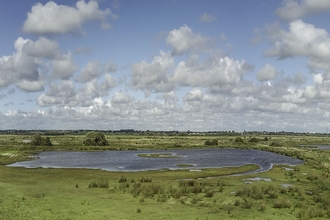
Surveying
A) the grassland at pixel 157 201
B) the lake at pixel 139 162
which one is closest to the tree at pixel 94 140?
the lake at pixel 139 162

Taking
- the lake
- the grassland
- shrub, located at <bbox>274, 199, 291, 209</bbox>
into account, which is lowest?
the lake

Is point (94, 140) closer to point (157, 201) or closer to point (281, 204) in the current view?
point (157, 201)

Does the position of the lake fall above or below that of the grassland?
below

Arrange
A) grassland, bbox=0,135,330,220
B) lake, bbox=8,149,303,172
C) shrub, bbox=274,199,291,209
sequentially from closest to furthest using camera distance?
grassland, bbox=0,135,330,220 → shrub, bbox=274,199,291,209 → lake, bbox=8,149,303,172

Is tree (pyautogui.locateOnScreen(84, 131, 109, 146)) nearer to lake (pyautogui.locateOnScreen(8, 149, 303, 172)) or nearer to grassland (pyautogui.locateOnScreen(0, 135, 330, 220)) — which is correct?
lake (pyautogui.locateOnScreen(8, 149, 303, 172))

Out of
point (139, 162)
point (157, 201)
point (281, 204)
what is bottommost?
point (139, 162)

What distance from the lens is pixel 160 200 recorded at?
35.6m

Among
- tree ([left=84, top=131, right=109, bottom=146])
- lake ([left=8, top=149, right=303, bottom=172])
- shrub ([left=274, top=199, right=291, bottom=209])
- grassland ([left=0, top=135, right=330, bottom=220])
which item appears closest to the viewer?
grassland ([left=0, top=135, right=330, bottom=220])

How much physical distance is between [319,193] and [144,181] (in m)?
25.0

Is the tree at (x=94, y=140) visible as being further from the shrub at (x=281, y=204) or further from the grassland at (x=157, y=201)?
the shrub at (x=281, y=204)

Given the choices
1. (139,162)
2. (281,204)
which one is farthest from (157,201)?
(139,162)

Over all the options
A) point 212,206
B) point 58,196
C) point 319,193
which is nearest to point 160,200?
point 212,206

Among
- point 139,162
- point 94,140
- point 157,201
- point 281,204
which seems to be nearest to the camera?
point 281,204

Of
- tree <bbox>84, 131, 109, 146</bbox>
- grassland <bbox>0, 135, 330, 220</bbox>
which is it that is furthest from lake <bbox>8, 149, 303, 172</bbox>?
tree <bbox>84, 131, 109, 146</bbox>
